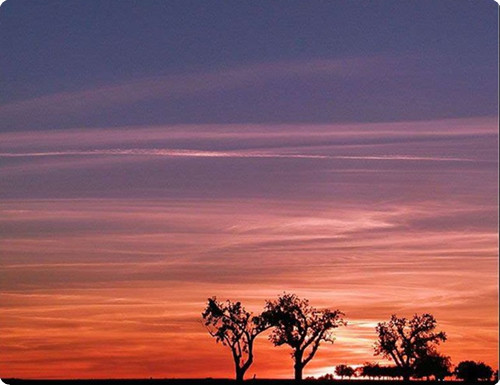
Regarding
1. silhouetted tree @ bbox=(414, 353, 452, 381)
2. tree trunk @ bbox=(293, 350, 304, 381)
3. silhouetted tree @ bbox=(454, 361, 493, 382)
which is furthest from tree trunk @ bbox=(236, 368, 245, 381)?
silhouetted tree @ bbox=(454, 361, 493, 382)

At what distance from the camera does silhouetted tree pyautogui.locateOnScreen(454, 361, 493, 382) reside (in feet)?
410

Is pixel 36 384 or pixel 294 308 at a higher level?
pixel 294 308

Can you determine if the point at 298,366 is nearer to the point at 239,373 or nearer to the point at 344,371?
the point at 239,373

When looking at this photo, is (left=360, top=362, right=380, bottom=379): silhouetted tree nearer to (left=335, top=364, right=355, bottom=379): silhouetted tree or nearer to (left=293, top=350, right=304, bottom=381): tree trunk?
(left=335, top=364, right=355, bottom=379): silhouetted tree

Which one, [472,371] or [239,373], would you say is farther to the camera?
[472,371]

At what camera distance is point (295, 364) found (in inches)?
3681

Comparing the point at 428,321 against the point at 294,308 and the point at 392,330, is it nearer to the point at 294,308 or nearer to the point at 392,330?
the point at 392,330

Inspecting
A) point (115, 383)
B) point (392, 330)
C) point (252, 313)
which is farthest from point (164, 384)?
point (392, 330)

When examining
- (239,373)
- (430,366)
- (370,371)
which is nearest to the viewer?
(239,373)

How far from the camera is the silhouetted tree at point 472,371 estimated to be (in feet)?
410

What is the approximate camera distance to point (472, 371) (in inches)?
4988

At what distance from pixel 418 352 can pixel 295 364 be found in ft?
66.0

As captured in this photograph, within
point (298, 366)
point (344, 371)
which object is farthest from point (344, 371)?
point (298, 366)

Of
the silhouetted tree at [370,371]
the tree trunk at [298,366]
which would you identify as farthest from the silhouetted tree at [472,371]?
the tree trunk at [298,366]
